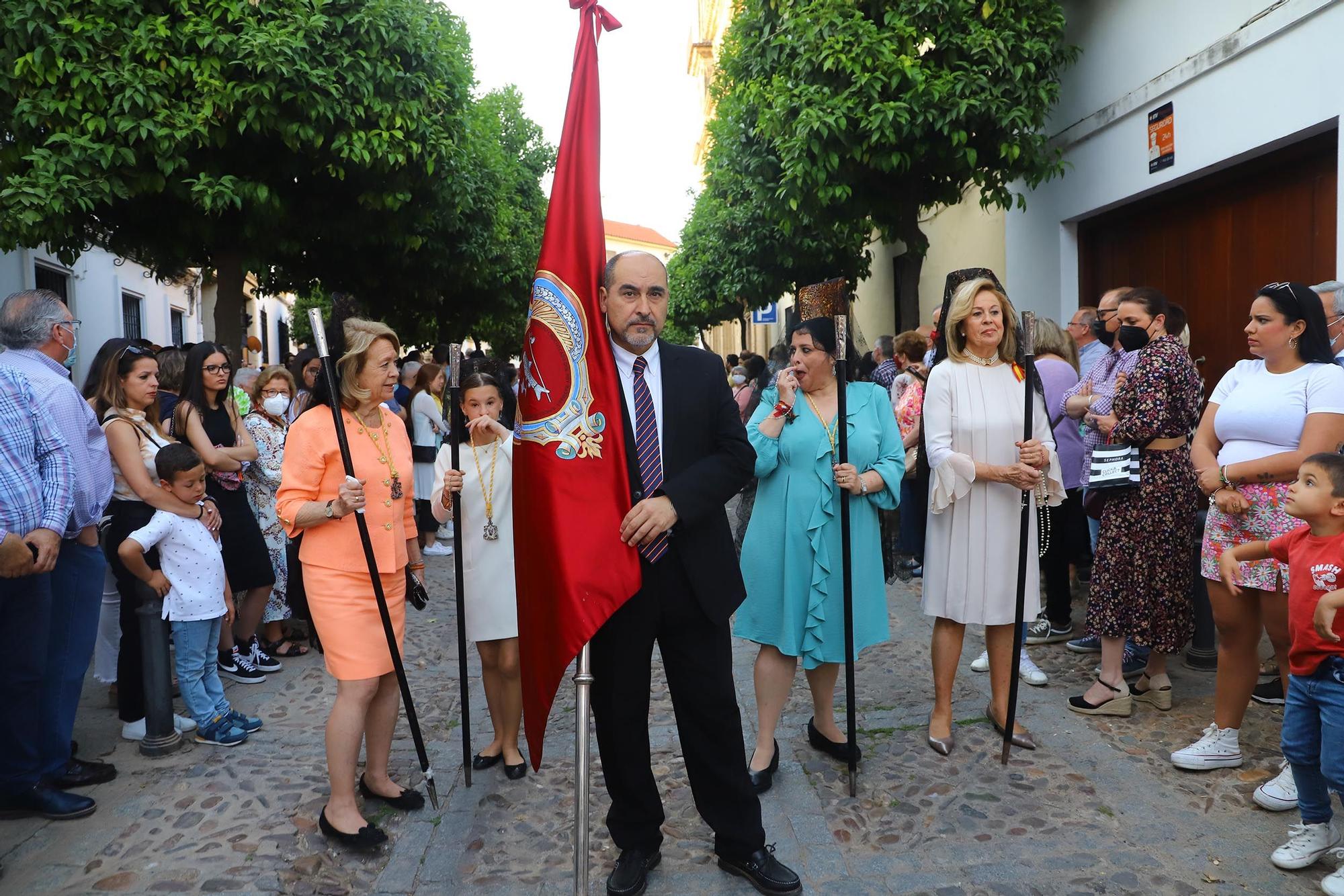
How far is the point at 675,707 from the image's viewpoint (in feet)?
11.0

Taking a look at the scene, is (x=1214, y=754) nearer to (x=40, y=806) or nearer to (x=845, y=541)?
(x=845, y=541)

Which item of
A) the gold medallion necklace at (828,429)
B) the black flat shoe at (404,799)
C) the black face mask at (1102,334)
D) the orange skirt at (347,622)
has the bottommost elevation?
the black flat shoe at (404,799)

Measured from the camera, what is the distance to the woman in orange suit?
367 centimetres

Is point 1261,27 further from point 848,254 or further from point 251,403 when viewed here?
point 848,254

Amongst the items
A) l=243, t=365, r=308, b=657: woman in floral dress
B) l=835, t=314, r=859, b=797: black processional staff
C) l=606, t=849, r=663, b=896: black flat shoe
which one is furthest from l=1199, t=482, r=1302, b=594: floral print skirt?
l=243, t=365, r=308, b=657: woman in floral dress

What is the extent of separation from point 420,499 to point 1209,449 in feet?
25.2

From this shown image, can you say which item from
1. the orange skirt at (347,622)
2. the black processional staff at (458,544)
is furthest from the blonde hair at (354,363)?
the orange skirt at (347,622)

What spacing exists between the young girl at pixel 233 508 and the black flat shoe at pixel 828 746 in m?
3.44

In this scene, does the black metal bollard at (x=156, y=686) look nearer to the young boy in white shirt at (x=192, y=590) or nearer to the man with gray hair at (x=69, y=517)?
the young boy in white shirt at (x=192, y=590)

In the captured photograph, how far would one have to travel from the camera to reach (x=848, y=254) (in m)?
16.3

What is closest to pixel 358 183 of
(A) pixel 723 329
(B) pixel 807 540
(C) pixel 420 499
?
(C) pixel 420 499

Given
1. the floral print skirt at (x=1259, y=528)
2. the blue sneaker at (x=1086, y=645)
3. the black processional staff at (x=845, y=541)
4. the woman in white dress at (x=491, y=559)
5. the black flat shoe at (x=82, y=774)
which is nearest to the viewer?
the black processional staff at (x=845, y=541)

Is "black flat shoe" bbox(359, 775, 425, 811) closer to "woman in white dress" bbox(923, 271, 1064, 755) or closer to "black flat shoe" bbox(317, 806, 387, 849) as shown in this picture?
"black flat shoe" bbox(317, 806, 387, 849)

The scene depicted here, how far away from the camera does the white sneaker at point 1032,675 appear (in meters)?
5.35
